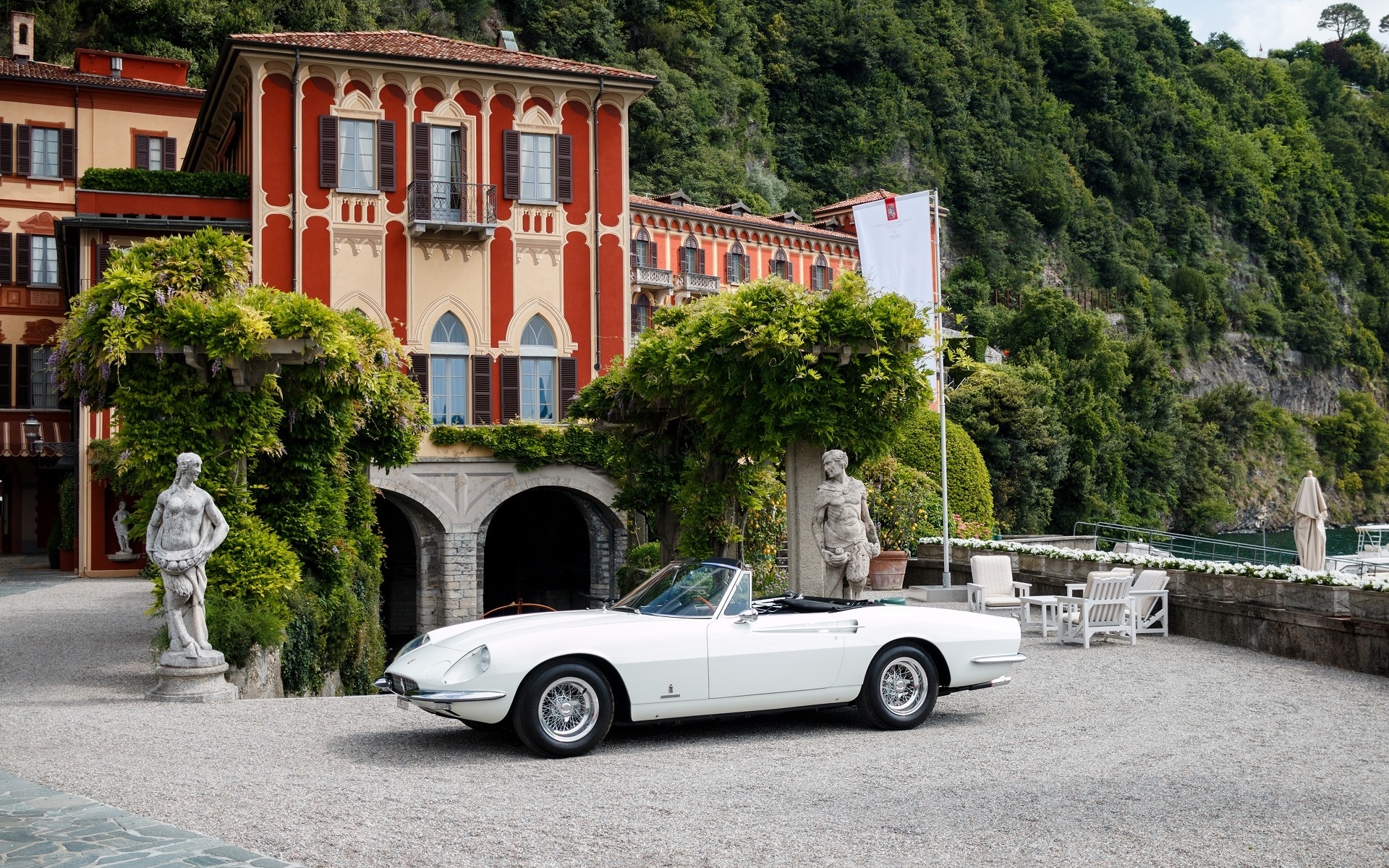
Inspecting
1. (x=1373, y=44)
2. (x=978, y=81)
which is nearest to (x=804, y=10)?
(x=978, y=81)

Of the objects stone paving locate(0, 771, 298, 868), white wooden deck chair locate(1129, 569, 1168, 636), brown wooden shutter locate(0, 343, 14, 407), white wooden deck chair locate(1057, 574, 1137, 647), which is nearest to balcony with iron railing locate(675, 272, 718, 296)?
brown wooden shutter locate(0, 343, 14, 407)

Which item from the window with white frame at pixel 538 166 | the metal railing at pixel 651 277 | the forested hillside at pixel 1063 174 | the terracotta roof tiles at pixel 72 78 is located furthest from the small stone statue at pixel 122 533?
the metal railing at pixel 651 277

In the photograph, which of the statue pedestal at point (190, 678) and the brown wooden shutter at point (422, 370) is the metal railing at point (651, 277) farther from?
the statue pedestal at point (190, 678)

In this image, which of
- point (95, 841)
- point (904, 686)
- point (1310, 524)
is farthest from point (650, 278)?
point (95, 841)

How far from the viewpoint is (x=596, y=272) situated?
98.8ft

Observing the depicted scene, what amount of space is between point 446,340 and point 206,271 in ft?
46.8

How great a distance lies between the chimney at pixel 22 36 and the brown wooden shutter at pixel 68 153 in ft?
18.2

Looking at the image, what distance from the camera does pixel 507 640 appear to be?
8477 mm

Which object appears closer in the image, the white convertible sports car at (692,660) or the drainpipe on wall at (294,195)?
the white convertible sports car at (692,660)

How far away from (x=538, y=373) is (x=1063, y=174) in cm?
7105

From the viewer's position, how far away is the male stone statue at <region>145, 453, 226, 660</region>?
11.6 m

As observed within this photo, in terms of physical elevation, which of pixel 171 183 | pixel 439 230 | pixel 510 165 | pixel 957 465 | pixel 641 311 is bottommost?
pixel 957 465

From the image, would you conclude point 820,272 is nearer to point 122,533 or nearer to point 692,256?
point 692,256

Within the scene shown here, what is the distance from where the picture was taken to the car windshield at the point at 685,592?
9.27 metres
